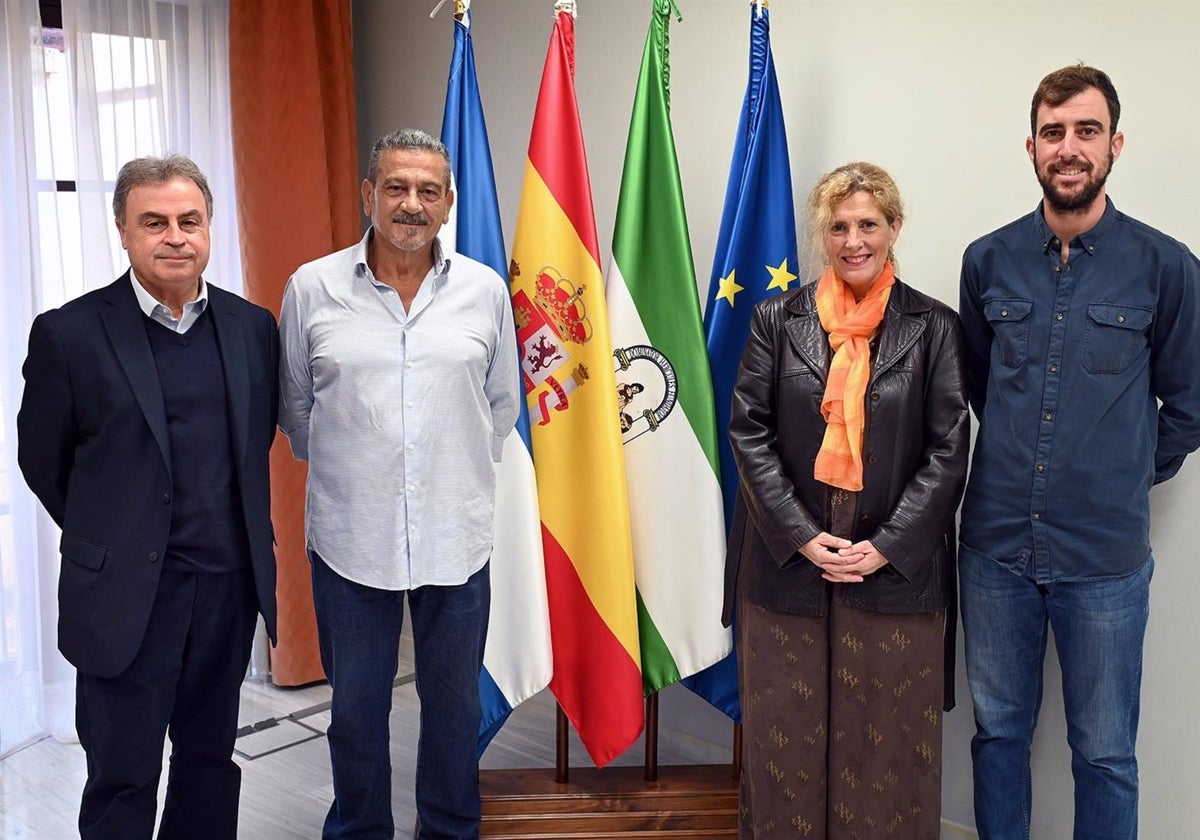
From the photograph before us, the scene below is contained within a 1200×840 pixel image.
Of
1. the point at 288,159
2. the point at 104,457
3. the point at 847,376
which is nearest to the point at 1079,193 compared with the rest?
the point at 847,376

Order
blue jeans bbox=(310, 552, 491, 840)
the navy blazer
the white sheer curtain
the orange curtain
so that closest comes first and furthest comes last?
the navy blazer → blue jeans bbox=(310, 552, 491, 840) → the white sheer curtain → the orange curtain

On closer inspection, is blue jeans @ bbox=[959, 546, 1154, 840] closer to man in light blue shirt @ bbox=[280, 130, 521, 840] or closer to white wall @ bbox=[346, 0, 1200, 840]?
white wall @ bbox=[346, 0, 1200, 840]

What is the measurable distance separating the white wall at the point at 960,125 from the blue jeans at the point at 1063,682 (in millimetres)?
226

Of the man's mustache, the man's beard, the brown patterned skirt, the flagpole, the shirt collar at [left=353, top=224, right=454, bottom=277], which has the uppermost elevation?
the man's beard

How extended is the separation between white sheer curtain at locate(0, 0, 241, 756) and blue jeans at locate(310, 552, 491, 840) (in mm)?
1253

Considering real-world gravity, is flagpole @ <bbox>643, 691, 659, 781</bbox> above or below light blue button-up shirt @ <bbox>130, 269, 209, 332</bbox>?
below

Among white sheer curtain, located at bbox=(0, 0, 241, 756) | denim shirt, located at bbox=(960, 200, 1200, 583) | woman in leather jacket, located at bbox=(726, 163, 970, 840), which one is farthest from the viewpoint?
white sheer curtain, located at bbox=(0, 0, 241, 756)

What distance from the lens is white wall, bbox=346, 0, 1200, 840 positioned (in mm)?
2199

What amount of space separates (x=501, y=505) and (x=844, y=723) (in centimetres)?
90

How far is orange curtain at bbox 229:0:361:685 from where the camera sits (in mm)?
3332

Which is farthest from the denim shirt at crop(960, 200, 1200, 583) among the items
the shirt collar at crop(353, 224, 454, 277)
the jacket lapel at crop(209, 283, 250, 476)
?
the jacket lapel at crop(209, 283, 250, 476)

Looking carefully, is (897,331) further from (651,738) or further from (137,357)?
(137,357)

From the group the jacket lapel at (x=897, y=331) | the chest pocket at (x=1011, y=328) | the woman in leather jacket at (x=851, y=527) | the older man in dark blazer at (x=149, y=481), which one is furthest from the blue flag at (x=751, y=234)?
the older man in dark blazer at (x=149, y=481)

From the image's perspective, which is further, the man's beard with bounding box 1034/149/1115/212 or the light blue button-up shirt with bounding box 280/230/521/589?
the light blue button-up shirt with bounding box 280/230/521/589
